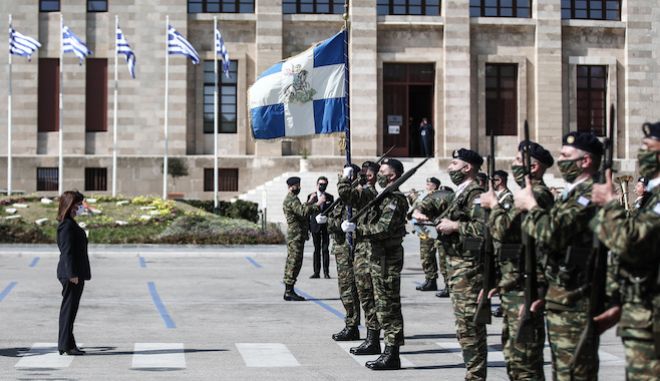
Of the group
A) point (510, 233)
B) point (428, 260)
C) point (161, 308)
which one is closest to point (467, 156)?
point (510, 233)

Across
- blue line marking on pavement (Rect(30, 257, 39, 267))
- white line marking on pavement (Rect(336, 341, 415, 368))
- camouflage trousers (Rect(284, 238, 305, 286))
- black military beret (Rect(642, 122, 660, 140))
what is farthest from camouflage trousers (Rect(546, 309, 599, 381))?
blue line marking on pavement (Rect(30, 257, 39, 267))

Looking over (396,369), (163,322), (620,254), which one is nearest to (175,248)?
(163,322)

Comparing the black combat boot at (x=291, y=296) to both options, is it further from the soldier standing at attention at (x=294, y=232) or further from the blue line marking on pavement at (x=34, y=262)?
the blue line marking on pavement at (x=34, y=262)

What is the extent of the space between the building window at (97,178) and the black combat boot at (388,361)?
35.4 m

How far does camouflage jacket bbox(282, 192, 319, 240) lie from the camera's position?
17969 mm

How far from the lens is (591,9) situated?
48562 millimetres

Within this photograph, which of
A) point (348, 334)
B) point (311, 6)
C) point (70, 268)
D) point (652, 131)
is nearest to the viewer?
point (652, 131)

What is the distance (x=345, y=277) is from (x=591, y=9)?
125 feet

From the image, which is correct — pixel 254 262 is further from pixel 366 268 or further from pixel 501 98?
pixel 501 98

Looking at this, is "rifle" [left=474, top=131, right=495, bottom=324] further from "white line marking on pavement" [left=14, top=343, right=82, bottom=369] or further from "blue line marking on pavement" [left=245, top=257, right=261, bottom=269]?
"blue line marking on pavement" [left=245, top=257, right=261, bottom=269]

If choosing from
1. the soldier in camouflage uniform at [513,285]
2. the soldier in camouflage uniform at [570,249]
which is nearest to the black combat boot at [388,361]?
the soldier in camouflage uniform at [513,285]

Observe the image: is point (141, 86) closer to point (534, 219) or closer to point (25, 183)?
point (25, 183)

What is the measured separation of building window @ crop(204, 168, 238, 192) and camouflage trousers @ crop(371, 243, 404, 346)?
34.1 metres

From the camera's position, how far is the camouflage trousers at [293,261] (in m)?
17.9
